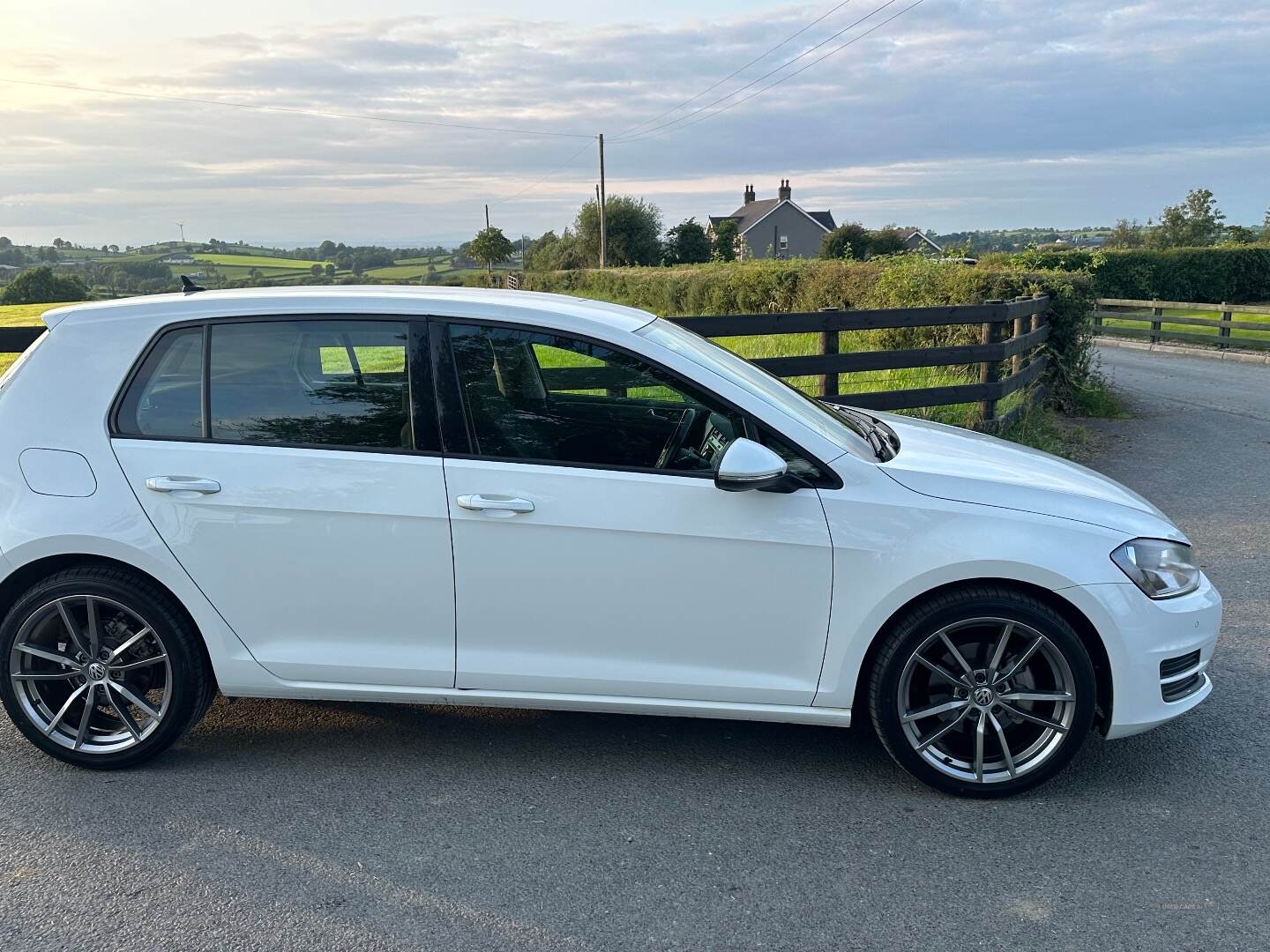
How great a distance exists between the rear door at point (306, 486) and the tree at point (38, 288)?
394 centimetres

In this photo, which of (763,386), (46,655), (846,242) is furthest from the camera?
(846,242)

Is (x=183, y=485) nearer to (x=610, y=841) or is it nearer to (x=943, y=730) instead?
(x=610, y=841)

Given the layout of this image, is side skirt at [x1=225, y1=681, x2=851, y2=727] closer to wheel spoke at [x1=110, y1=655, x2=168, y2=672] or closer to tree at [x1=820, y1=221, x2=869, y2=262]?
wheel spoke at [x1=110, y1=655, x2=168, y2=672]

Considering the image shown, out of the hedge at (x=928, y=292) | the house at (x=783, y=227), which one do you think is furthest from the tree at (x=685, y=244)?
the hedge at (x=928, y=292)

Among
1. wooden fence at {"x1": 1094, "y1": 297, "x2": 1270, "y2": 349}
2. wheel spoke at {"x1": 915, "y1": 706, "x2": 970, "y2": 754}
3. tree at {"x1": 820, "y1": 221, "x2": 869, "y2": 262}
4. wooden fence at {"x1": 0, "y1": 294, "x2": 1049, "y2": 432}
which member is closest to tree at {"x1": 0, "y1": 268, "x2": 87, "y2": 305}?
wooden fence at {"x1": 0, "y1": 294, "x2": 1049, "y2": 432}

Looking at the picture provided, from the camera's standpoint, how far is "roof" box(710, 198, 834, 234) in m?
80.6

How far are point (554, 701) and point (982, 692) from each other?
152cm

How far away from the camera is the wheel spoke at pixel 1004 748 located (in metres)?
3.58

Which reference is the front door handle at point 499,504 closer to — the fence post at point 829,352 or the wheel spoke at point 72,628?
the wheel spoke at point 72,628

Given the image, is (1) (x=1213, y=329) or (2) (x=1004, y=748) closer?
(2) (x=1004, y=748)

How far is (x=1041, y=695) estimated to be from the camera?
3557mm

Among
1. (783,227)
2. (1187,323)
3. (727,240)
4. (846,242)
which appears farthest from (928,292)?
(783,227)

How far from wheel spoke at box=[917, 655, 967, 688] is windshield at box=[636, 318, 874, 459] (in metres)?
0.75

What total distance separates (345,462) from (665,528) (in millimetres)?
1162
